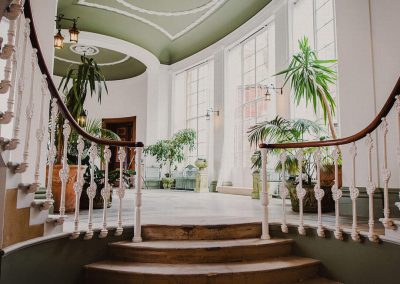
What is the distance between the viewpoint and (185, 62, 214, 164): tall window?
9.69 m

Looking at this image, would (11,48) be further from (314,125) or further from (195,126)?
(195,126)

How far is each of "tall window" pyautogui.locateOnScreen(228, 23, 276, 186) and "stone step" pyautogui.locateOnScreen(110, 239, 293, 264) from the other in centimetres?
430

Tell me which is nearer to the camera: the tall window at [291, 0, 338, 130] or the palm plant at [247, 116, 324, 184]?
the palm plant at [247, 116, 324, 184]

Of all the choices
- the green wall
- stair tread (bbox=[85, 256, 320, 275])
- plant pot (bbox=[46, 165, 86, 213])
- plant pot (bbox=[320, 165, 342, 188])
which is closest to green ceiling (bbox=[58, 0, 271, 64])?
plant pot (bbox=[320, 165, 342, 188])

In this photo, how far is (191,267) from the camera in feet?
9.05

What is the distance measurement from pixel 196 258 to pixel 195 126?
7545mm

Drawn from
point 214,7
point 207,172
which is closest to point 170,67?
point 214,7

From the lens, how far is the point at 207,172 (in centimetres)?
901

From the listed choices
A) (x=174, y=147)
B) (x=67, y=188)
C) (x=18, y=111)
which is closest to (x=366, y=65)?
(x=18, y=111)

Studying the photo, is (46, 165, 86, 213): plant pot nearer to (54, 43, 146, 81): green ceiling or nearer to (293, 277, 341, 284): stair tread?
(293, 277, 341, 284): stair tread

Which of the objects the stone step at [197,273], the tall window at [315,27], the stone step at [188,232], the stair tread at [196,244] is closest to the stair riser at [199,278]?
the stone step at [197,273]

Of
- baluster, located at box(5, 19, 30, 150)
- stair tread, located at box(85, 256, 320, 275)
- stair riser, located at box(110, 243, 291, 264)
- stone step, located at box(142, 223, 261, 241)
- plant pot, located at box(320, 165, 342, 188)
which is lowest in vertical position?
stair tread, located at box(85, 256, 320, 275)

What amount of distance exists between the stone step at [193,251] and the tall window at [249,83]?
430cm

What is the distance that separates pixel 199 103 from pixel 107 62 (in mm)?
3823
